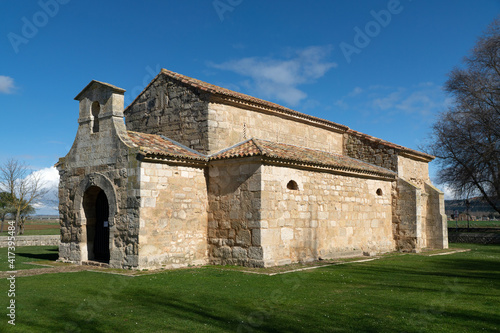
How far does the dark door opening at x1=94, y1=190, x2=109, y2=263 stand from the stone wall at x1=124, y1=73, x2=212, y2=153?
10.4 feet

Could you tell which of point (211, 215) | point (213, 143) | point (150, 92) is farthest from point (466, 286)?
point (150, 92)

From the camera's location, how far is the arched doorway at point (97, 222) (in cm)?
1400

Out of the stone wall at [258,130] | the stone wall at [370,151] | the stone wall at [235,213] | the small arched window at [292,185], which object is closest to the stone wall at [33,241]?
the stone wall at [235,213]

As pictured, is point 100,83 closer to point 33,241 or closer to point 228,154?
point 228,154

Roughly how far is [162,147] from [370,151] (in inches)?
415

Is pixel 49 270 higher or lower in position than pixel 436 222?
lower

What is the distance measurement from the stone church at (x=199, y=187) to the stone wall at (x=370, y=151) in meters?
1.95

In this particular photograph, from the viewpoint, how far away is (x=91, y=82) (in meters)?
13.8

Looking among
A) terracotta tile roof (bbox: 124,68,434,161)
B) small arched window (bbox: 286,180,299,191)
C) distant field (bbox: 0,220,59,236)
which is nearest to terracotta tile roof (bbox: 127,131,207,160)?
terracotta tile roof (bbox: 124,68,434,161)

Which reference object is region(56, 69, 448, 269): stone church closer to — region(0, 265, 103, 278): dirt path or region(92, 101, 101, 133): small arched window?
region(92, 101, 101, 133): small arched window

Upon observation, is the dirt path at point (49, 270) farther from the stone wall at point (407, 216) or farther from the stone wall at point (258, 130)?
the stone wall at point (407, 216)

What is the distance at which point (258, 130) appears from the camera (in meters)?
15.9

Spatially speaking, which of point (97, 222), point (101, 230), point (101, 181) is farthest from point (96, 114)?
point (101, 230)

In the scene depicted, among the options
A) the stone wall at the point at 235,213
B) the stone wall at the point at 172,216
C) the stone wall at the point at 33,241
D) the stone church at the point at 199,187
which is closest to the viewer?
the stone wall at the point at 172,216
